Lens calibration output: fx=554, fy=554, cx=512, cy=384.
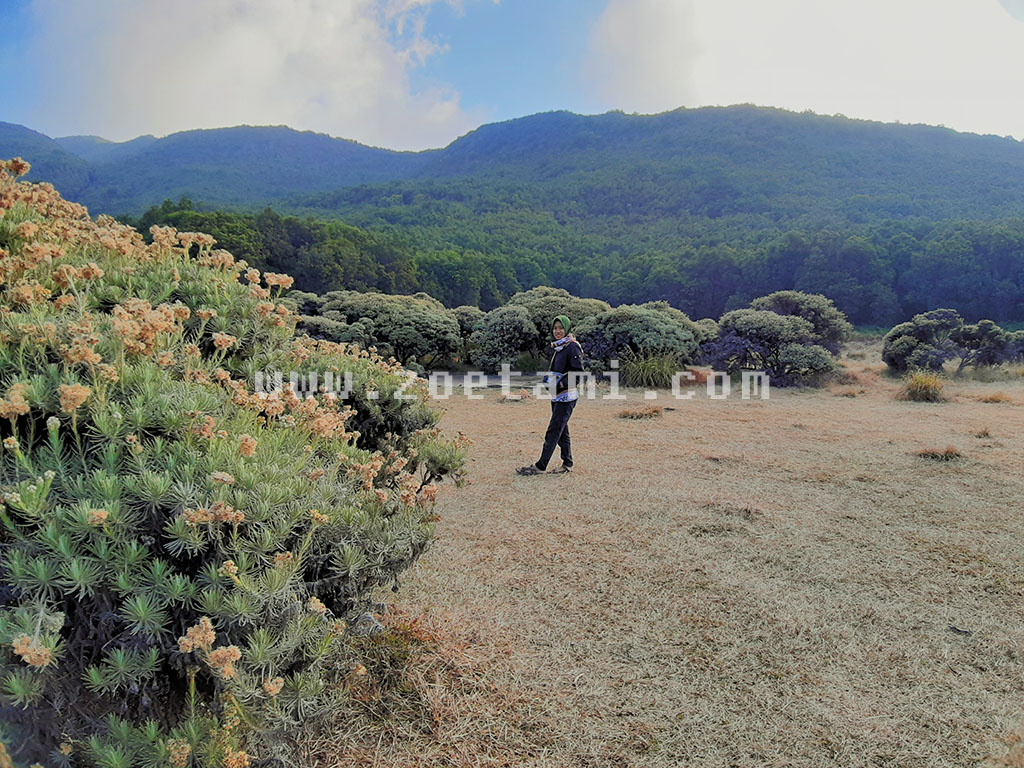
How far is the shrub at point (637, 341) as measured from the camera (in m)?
12.5

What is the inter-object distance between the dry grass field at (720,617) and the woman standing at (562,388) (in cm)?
31

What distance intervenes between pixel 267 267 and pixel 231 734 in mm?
33060

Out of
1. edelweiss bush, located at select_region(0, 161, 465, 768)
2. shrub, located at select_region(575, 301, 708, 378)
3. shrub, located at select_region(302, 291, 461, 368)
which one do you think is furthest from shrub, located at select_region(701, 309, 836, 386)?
edelweiss bush, located at select_region(0, 161, 465, 768)

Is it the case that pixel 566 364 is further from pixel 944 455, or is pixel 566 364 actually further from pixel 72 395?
pixel 72 395

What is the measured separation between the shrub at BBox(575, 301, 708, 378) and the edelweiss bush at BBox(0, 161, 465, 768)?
11.0 meters

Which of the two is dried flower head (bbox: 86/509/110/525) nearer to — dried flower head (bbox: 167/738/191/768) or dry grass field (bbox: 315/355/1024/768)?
dried flower head (bbox: 167/738/191/768)

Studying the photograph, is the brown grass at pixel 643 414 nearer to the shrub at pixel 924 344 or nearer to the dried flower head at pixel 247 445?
the dried flower head at pixel 247 445

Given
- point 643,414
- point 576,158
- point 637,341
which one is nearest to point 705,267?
point 637,341

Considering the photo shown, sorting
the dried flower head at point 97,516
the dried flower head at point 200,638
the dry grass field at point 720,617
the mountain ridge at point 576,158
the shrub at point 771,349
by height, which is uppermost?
the mountain ridge at point 576,158

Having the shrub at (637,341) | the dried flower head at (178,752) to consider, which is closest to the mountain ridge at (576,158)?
the shrub at (637,341)

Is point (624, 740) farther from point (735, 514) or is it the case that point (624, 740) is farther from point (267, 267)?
point (267, 267)

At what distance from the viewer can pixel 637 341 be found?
41.8ft

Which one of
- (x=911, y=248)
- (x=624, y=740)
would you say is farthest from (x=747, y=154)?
(x=624, y=740)

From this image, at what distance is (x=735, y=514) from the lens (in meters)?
4.58
